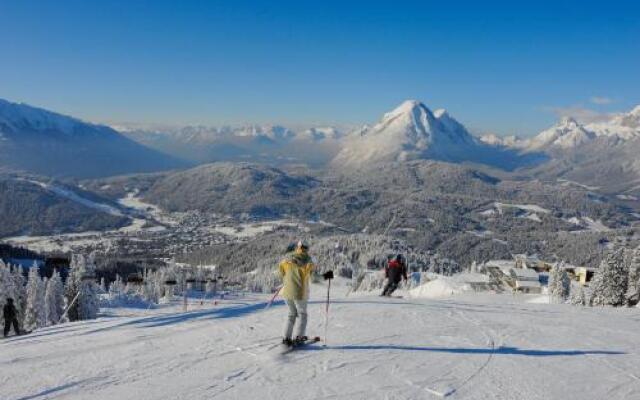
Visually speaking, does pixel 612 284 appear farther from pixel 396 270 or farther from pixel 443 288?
pixel 443 288

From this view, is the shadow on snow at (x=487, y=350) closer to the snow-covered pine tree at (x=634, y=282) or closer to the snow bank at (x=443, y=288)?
the snow-covered pine tree at (x=634, y=282)

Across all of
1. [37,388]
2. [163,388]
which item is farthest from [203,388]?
[37,388]

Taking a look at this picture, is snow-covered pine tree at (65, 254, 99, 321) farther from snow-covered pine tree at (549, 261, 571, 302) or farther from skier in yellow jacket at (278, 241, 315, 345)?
snow-covered pine tree at (549, 261, 571, 302)

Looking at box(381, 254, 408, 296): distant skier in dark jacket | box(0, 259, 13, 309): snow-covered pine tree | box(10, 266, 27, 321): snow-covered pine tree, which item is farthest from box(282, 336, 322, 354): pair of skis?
box(10, 266, 27, 321): snow-covered pine tree

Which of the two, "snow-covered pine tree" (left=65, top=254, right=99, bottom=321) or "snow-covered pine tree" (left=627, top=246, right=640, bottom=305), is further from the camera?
"snow-covered pine tree" (left=65, top=254, right=99, bottom=321)

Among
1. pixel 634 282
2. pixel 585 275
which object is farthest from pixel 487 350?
pixel 585 275

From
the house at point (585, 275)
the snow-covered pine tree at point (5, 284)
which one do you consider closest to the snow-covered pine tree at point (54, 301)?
the snow-covered pine tree at point (5, 284)

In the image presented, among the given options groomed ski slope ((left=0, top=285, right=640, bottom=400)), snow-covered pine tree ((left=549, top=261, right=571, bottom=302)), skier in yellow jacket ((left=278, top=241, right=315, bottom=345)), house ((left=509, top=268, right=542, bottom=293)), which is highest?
skier in yellow jacket ((left=278, top=241, right=315, bottom=345))
